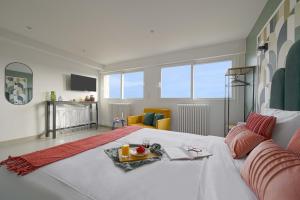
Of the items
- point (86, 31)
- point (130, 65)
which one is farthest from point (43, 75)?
point (130, 65)

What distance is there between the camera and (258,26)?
2.49m

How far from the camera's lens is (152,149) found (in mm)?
1424

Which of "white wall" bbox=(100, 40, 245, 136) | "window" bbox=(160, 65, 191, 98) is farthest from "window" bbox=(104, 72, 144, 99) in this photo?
"window" bbox=(160, 65, 191, 98)

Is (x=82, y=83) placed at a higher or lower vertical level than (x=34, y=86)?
higher

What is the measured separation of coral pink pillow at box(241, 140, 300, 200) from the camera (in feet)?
1.83

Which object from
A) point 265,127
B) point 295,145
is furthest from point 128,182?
point 265,127

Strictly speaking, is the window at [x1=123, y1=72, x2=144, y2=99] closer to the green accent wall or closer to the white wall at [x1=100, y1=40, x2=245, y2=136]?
the white wall at [x1=100, y1=40, x2=245, y2=136]

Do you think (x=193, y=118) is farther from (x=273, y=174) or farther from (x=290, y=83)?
(x=273, y=174)

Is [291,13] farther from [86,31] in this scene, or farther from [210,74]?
[86,31]

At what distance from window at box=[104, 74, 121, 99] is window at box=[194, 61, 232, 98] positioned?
292 centimetres

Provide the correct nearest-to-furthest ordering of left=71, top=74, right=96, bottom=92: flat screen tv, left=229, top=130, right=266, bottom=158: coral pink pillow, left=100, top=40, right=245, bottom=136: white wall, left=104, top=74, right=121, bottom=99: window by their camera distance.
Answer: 1. left=229, top=130, right=266, bottom=158: coral pink pillow
2. left=100, top=40, right=245, bottom=136: white wall
3. left=71, top=74, right=96, bottom=92: flat screen tv
4. left=104, top=74, right=121, bottom=99: window

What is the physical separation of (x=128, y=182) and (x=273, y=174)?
2.51ft

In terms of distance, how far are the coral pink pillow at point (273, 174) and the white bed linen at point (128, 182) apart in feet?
0.28

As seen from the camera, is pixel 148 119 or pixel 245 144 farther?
pixel 148 119
